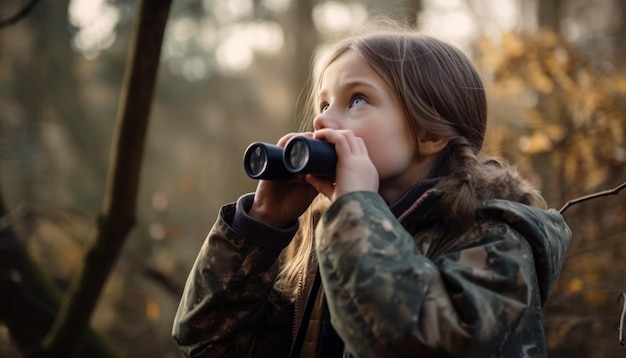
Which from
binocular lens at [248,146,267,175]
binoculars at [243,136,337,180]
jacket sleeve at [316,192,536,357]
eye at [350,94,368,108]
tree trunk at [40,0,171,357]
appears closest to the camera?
jacket sleeve at [316,192,536,357]

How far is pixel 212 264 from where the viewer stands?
180cm

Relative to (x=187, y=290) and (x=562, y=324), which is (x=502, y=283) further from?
(x=562, y=324)

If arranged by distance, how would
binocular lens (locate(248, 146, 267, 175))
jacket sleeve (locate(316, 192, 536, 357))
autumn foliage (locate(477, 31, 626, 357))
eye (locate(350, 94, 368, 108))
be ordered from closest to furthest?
jacket sleeve (locate(316, 192, 536, 357)) → binocular lens (locate(248, 146, 267, 175)) → eye (locate(350, 94, 368, 108)) → autumn foliage (locate(477, 31, 626, 357))

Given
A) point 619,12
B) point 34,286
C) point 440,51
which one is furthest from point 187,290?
point 619,12

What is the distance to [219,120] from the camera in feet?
45.4

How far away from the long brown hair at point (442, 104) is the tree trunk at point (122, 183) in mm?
684

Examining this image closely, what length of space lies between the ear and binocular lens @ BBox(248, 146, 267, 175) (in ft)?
1.46

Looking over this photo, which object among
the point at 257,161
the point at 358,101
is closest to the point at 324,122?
the point at 358,101

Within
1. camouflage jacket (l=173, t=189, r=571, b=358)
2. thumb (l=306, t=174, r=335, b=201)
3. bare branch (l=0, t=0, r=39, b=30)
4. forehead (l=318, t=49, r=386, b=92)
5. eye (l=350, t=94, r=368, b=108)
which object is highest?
bare branch (l=0, t=0, r=39, b=30)

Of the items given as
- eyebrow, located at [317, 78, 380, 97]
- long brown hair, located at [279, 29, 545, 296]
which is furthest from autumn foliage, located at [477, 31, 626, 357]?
eyebrow, located at [317, 78, 380, 97]

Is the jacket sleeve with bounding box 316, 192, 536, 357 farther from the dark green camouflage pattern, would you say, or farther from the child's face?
the child's face

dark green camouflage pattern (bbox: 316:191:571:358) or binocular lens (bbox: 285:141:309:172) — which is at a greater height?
binocular lens (bbox: 285:141:309:172)

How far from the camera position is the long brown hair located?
1.71m

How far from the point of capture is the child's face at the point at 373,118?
1.75 meters
